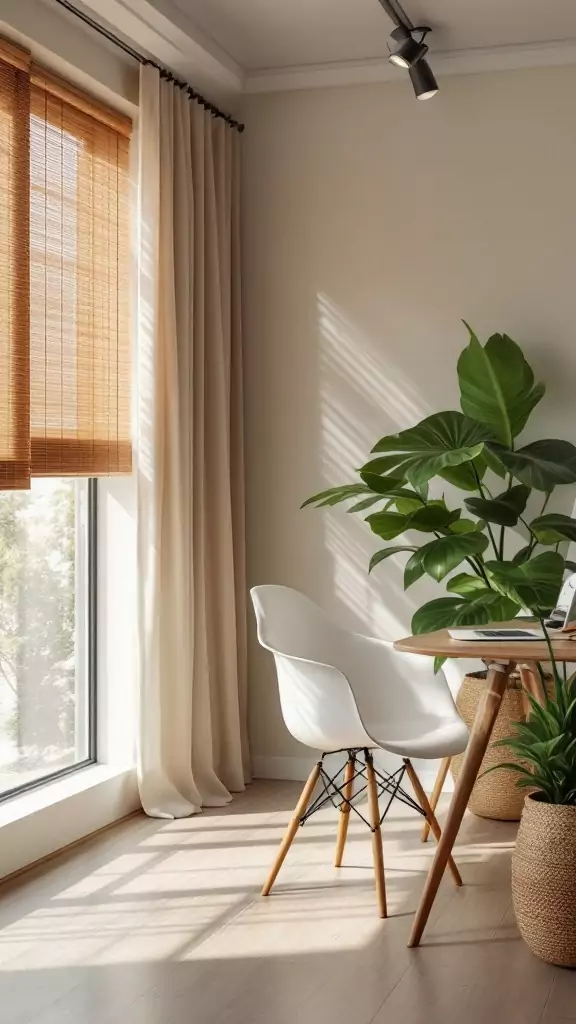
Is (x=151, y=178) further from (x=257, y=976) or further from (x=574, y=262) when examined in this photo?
(x=257, y=976)

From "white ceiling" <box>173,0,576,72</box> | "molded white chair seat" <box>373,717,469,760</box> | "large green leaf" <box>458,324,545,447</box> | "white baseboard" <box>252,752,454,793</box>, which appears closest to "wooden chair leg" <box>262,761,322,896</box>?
"molded white chair seat" <box>373,717,469,760</box>

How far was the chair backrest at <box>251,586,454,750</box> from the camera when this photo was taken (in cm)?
327

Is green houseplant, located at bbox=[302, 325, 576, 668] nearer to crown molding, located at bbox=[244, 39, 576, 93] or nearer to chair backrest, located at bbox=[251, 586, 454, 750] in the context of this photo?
chair backrest, located at bbox=[251, 586, 454, 750]

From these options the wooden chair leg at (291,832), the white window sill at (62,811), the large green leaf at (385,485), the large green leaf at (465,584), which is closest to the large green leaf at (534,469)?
the large green leaf at (385,485)

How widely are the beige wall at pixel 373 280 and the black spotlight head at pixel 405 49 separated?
62 centimetres

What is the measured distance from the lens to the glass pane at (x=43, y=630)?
3824 millimetres

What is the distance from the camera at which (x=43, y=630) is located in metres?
4.05

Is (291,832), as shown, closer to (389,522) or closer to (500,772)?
(500,772)

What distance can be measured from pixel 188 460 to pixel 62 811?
1.37 m

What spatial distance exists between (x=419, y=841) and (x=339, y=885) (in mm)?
534

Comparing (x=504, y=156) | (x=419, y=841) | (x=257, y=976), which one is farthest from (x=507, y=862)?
(x=504, y=156)

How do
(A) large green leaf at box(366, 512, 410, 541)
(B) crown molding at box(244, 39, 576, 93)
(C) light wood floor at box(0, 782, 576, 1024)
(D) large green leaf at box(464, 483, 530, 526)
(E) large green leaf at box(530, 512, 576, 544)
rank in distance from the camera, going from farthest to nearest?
(B) crown molding at box(244, 39, 576, 93) → (A) large green leaf at box(366, 512, 410, 541) → (E) large green leaf at box(530, 512, 576, 544) → (D) large green leaf at box(464, 483, 530, 526) → (C) light wood floor at box(0, 782, 576, 1024)

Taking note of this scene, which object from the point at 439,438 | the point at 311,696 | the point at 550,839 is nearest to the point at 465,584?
the point at 439,438

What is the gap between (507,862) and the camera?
3.73 metres
